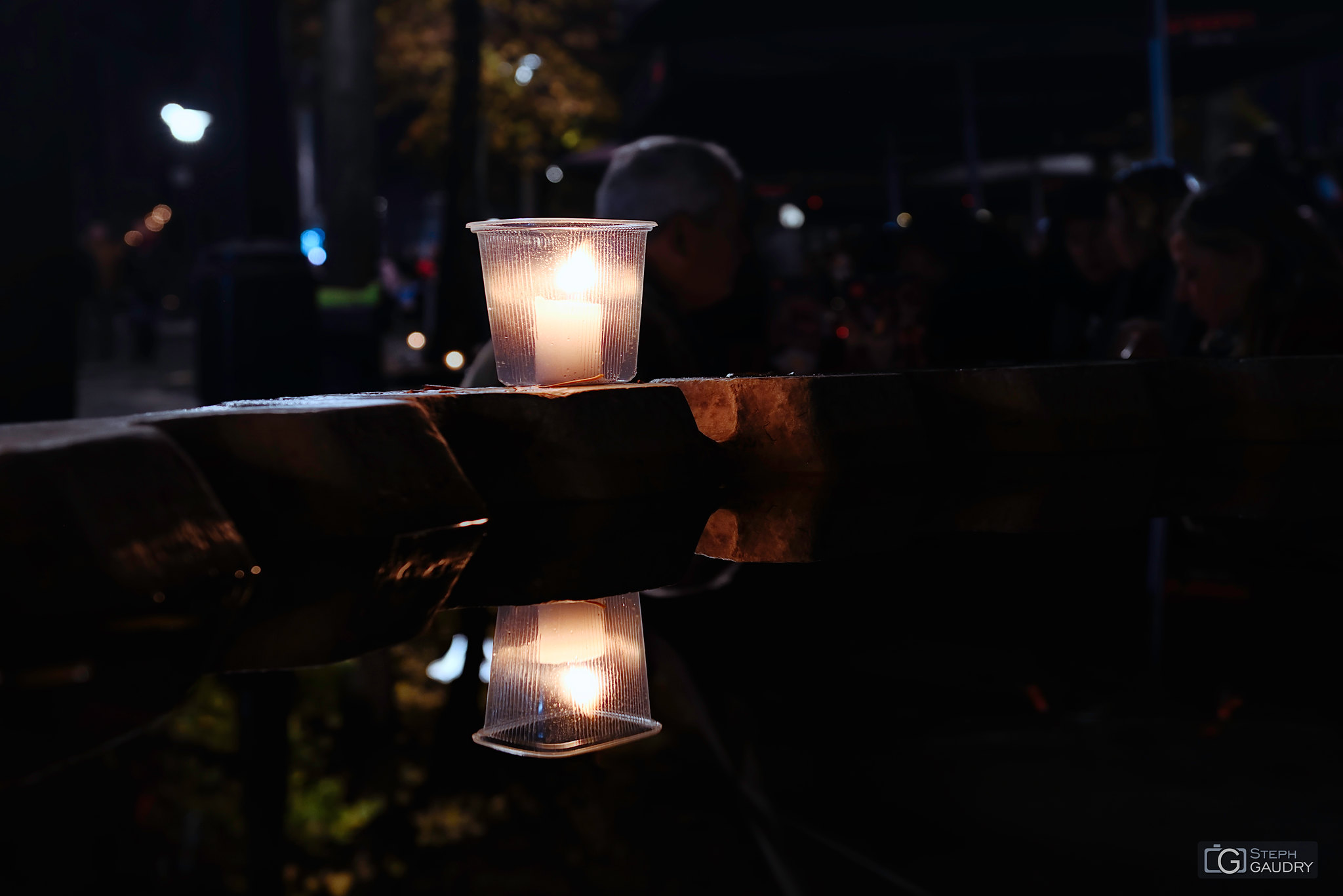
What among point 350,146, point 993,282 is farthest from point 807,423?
point 350,146

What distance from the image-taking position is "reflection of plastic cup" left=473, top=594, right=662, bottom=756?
3.66 ft

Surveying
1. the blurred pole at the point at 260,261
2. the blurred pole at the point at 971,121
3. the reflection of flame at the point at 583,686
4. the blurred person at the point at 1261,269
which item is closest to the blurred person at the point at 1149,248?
the blurred person at the point at 1261,269

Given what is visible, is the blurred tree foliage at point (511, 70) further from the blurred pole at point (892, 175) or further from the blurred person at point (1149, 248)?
the blurred person at point (1149, 248)

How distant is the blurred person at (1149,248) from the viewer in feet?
12.8

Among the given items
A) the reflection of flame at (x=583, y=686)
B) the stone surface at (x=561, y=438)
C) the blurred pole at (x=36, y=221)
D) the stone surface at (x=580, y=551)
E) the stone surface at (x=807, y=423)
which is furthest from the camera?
the blurred pole at (x=36, y=221)

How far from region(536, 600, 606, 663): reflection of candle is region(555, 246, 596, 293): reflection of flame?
1002 millimetres

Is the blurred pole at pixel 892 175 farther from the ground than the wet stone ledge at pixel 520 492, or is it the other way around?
the blurred pole at pixel 892 175

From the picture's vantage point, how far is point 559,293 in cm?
246

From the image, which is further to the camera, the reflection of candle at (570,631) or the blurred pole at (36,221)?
the blurred pole at (36,221)

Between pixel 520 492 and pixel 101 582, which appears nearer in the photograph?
pixel 101 582

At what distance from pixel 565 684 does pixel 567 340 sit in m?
1.32

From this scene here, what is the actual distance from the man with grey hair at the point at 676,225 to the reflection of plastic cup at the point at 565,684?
5.76 ft

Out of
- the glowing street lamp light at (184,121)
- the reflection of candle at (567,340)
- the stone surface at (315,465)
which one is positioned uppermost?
the glowing street lamp light at (184,121)

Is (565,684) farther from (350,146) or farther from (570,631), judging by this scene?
(350,146)
